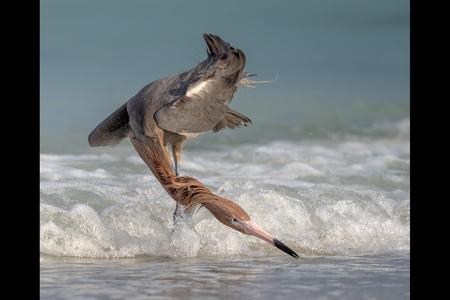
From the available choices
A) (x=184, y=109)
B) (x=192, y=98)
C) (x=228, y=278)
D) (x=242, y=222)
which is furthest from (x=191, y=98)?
(x=228, y=278)

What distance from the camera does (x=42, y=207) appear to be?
719 centimetres

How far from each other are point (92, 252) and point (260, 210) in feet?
7.74

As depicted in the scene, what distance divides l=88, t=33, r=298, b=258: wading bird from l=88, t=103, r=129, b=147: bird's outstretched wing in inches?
11.6

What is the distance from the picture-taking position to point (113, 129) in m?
7.59

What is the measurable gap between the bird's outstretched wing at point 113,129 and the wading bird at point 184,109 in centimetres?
29

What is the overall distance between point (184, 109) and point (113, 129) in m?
1.63

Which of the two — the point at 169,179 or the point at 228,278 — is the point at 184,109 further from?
the point at 228,278

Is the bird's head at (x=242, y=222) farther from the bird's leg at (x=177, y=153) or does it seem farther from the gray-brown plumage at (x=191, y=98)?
the bird's leg at (x=177, y=153)

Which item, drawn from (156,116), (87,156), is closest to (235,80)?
(156,116)

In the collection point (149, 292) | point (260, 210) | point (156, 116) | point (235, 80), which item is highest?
point (235, 80)

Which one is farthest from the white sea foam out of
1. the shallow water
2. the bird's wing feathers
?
the bird's wing feathers

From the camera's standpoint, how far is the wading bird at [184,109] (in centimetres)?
622

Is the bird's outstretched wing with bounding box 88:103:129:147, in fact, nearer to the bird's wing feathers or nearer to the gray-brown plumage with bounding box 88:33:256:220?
the gray-brown plumage with bounding box 88:33:256:220

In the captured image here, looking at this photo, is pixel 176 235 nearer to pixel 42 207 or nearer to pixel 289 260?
pixel 289 260
